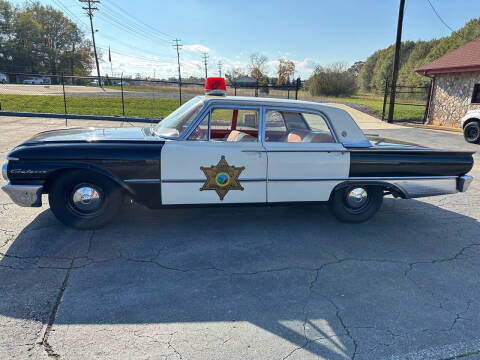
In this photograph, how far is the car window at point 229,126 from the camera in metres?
3.86

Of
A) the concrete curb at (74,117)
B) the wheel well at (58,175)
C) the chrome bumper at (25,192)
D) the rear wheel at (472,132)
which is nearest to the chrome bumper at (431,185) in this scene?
the wheel well at (58,175)

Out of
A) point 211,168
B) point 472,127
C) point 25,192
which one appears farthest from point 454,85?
point 25,192

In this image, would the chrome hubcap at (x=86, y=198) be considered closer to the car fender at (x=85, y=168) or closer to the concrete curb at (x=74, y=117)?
the car fender at (x=85, y=168)

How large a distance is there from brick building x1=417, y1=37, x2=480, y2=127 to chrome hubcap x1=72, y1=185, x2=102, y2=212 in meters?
16.6

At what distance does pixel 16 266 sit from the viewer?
10.3 feet

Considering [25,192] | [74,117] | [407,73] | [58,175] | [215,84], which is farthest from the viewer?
[407,73]

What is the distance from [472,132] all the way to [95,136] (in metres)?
12.5

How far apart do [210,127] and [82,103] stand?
1930cm

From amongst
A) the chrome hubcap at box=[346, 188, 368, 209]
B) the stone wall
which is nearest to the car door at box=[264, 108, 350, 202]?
the chrome hubcap at box=[346, 188, 368, 209]

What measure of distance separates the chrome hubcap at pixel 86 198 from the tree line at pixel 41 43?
6370 cm

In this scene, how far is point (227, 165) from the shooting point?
3787 mm

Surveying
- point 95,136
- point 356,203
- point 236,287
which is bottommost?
point 236,287

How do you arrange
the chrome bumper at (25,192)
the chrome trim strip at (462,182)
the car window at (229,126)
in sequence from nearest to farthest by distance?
1. the chrome bumper at (25,192)
2. the car window at (229,126)
3. the chrome trim strip at (462,182)

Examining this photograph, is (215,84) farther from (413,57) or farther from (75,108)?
(413,57)
